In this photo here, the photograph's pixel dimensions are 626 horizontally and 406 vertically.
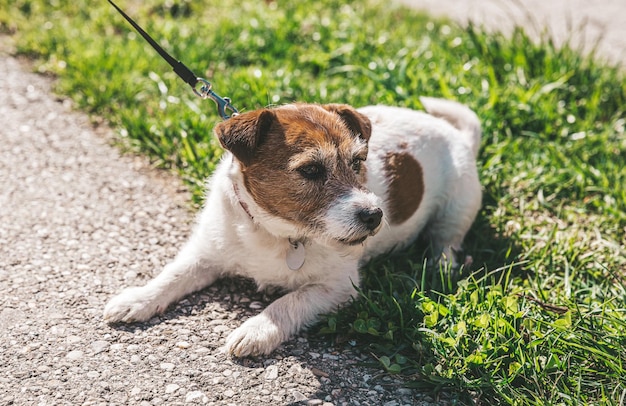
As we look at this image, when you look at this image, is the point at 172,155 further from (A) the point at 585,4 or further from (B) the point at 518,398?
(A) the point at 585,4

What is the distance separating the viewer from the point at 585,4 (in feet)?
28.5

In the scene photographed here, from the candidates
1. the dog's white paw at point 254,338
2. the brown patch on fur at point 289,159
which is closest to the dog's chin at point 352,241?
the brown patch on fur at point 289,159

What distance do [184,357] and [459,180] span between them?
2.17 metres

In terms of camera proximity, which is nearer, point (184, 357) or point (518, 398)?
point (518, 398)

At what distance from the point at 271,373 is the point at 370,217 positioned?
0.92 meters

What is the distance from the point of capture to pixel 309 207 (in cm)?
352

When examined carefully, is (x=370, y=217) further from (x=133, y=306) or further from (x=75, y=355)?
(x=75, y=355)

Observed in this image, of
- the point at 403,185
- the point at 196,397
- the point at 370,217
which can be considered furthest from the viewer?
the point at 403,185

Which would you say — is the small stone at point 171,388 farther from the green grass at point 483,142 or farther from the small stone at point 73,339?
the green grass at point 483,142

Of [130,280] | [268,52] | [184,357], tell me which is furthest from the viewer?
[268,52]

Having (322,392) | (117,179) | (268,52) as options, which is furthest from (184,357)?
(268,52)

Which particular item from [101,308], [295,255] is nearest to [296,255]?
[295,255]

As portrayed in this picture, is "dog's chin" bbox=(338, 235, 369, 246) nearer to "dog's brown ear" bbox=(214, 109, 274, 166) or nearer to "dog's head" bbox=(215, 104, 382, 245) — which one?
"dog's head" bbox=(215, 104, 382, 245)

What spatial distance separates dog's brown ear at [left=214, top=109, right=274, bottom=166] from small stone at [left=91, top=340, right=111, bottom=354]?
1.17 metres
